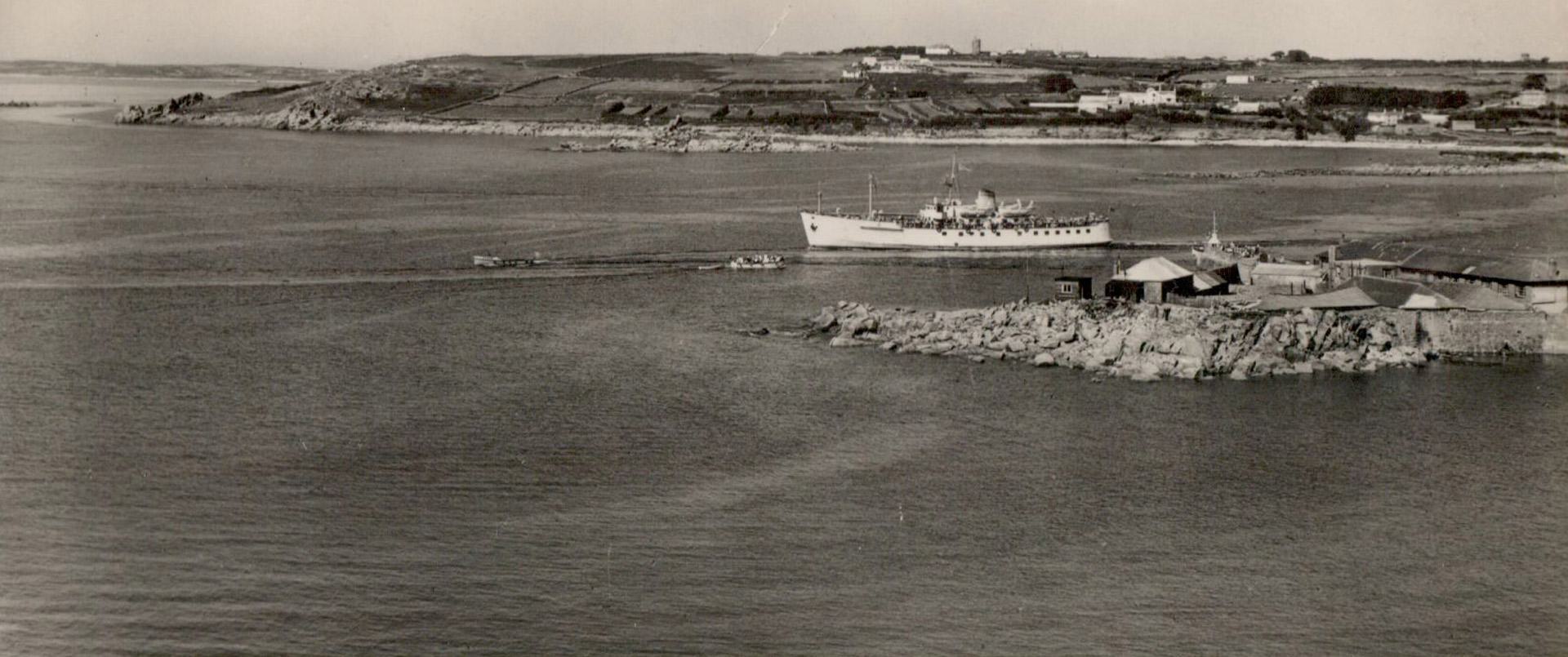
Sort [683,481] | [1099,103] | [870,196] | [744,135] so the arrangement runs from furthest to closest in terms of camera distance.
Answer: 1. [1099,103]
2. [744,135]
3. [870,196]
4. [683,481]

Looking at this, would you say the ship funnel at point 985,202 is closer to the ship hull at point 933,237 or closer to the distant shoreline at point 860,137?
the ship hull at point 933,237

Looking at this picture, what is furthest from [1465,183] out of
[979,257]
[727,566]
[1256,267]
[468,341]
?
[727,566]

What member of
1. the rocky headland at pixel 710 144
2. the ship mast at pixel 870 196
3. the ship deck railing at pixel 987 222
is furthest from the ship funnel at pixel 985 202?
the rocky headland at pixel 710 144

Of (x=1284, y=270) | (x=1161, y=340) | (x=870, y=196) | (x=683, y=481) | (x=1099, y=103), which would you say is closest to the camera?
(x=683, y=481)

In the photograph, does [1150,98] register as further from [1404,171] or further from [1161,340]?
[1161,340]

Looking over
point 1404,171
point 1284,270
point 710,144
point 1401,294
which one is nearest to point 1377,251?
point 1284,270

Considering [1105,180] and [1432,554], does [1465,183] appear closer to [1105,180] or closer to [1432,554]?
[1105,180]
